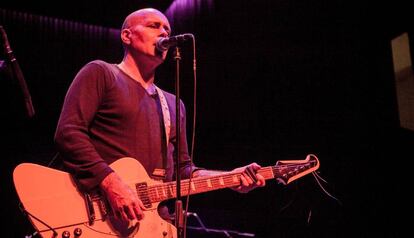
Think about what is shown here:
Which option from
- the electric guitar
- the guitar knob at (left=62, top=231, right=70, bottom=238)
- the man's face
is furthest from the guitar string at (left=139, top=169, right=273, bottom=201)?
the man's face

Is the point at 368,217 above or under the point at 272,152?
under

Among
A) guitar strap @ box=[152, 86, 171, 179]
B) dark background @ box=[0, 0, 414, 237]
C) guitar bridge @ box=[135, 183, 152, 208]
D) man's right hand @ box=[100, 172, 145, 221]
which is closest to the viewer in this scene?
man's right hand @ box=[100, 172, 145, 221]

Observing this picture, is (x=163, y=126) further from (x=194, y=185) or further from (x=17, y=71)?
(x=17, y=71)

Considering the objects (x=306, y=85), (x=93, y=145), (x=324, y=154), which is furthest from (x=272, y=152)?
(x=93, y=145)

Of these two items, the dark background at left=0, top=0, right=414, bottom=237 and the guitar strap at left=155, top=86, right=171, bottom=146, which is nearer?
the guitar strap at left=155, top=86, right=171, bottom=146

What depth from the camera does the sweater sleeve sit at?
2138 mm

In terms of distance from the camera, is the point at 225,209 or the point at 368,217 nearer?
the point at 368,217

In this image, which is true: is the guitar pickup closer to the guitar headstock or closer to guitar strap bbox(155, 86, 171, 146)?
guitar strap bbox(155, 86, 171, 146)

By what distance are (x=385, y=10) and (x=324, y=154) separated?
1918mm

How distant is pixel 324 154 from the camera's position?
14.7ft

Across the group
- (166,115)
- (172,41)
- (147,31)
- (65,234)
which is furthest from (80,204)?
(147,31)

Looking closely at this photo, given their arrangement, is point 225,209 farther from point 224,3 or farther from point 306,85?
point 224,3

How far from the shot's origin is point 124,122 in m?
2.56

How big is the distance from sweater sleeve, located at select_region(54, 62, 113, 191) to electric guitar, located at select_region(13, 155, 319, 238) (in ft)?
0.32
